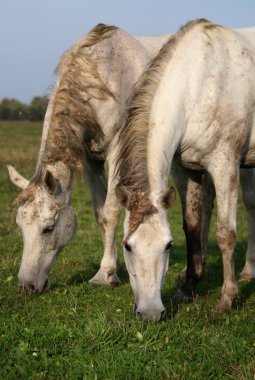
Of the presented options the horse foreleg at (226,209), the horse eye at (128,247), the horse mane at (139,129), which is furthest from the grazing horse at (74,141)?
the horse eye at (128,247)

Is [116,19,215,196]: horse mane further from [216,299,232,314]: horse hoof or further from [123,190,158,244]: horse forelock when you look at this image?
[216,299,232,314]: horse hoof

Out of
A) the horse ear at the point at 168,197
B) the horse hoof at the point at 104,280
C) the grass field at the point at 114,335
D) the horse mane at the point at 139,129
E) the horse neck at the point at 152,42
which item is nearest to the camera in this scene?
the grass field at the point at 114,335

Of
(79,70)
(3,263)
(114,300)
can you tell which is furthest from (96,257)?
(79,70)

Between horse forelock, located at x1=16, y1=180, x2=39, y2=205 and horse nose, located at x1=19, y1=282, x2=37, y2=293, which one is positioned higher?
horse forelock, located at x1=16, y1=180, x2=39, y2=205

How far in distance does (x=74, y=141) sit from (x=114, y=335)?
244 centimetres

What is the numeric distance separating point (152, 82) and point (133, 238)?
157 centimetres

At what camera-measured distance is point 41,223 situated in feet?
19.5

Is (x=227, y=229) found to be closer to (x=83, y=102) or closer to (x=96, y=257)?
(x=83, y=102)

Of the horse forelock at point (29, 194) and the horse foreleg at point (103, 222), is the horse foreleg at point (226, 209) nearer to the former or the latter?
the horse foreleg at point (103, 222)

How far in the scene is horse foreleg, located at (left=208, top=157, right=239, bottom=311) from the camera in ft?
17.6

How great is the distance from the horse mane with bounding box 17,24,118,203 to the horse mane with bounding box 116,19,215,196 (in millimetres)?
1081

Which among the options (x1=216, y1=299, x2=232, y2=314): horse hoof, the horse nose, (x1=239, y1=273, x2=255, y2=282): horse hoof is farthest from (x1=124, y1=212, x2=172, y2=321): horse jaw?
(x1=239, y1=273, x2=255, y2=282): horse hoof

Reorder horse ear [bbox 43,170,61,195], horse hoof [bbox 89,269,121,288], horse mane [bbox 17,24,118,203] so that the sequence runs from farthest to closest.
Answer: horse hoof [bbox 89,269,121,288]
horse mane [bbox 17,24,118,203]
horse ear [bbox 43,170,61,195]

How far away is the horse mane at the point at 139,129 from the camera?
4.75 metres
